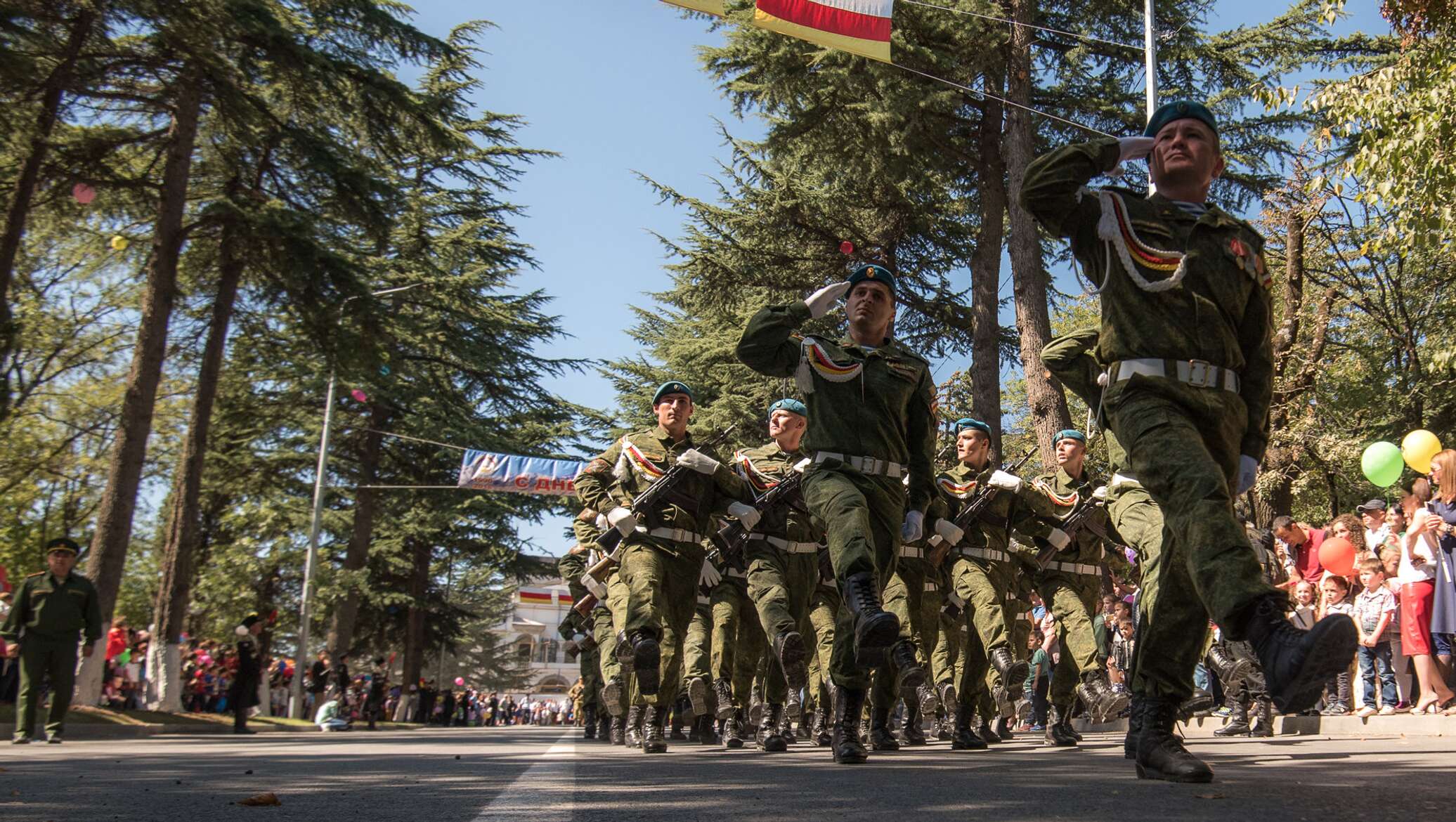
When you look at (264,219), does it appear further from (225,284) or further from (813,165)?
(813,165)

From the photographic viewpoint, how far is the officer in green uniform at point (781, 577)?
789 cm

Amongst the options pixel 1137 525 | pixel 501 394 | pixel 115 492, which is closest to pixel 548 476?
pixel 501 394

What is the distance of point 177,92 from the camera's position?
1834cm

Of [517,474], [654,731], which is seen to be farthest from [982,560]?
[517,474]

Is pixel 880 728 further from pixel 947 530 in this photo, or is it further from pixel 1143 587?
pixel 1143 587

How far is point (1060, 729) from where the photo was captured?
8953 mm

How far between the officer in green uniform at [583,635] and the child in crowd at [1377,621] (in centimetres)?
650

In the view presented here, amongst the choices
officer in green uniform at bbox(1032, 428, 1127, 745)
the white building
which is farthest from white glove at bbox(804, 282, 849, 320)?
the white building

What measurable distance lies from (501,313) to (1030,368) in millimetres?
21911

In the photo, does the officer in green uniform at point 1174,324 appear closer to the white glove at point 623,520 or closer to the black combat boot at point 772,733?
the black combat boot at point 772,733

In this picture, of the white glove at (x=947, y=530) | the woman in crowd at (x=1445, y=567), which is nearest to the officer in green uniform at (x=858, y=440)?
the white glove at (x=947, y=530)

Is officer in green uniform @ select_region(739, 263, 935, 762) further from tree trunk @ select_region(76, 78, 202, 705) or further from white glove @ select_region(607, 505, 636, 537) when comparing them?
tree trunk @ select_region(76, 78, 202, 705)

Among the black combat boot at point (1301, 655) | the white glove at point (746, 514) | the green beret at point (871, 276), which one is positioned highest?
the green beret at point (871, 276)

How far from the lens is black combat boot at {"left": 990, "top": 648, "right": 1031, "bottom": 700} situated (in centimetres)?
830
